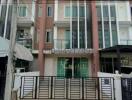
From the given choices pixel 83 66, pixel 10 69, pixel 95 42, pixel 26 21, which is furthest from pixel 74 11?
pixel 10 69

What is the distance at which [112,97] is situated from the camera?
29.2ft

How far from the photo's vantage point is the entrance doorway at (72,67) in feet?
56.2

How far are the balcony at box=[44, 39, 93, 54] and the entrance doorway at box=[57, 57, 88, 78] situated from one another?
1.46 meters

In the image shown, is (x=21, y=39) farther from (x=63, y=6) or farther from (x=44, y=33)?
(x=63, y=6)

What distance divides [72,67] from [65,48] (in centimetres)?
220

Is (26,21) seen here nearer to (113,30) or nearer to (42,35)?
(42,35)

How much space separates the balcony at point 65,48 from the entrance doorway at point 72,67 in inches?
57.5

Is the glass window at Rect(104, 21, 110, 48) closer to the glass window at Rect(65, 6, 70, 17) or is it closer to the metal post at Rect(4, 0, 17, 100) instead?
the glass window at Rect(65, 6, 70, 17)

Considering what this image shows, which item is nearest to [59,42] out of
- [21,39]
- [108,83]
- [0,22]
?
[21,39]

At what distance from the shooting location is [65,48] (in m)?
16.5

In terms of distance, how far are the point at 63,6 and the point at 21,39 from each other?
574cm

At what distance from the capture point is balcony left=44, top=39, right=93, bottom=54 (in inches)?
625

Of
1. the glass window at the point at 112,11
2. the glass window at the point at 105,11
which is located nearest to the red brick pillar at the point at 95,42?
the glass window at the point at 105,11

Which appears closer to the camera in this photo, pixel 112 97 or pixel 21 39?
pixel 112 97
